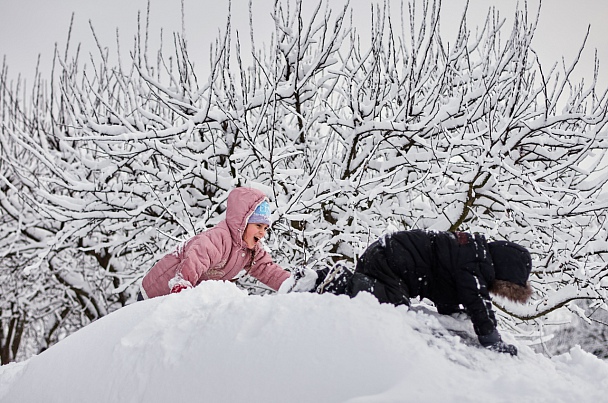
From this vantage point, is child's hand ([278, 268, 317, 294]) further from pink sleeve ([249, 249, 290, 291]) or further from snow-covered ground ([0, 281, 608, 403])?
pink sleeve ([249, 249, 290, 291])

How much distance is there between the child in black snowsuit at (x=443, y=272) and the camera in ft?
6.56

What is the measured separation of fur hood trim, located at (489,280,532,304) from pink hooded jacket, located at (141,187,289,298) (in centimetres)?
156

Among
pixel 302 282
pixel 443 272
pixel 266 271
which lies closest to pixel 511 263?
pixel 443 272

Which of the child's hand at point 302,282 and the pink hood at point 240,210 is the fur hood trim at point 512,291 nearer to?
the child's hand at point 302,282

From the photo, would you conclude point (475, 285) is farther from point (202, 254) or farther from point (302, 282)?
point (202, 254)

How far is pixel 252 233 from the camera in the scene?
310 centimetres

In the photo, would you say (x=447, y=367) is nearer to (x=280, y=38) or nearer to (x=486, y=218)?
(x=486, y=218)

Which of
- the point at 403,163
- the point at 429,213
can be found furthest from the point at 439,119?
the point at 429,213

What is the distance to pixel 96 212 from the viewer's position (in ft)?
16.7

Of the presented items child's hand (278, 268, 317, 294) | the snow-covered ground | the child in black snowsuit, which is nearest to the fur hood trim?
the child in black snowsuit

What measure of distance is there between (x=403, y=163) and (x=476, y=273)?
121 inches

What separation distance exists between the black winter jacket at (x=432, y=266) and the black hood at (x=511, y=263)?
1.7 inches

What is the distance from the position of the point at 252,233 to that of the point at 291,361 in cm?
167

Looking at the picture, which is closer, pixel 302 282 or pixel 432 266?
pixel 432 266
